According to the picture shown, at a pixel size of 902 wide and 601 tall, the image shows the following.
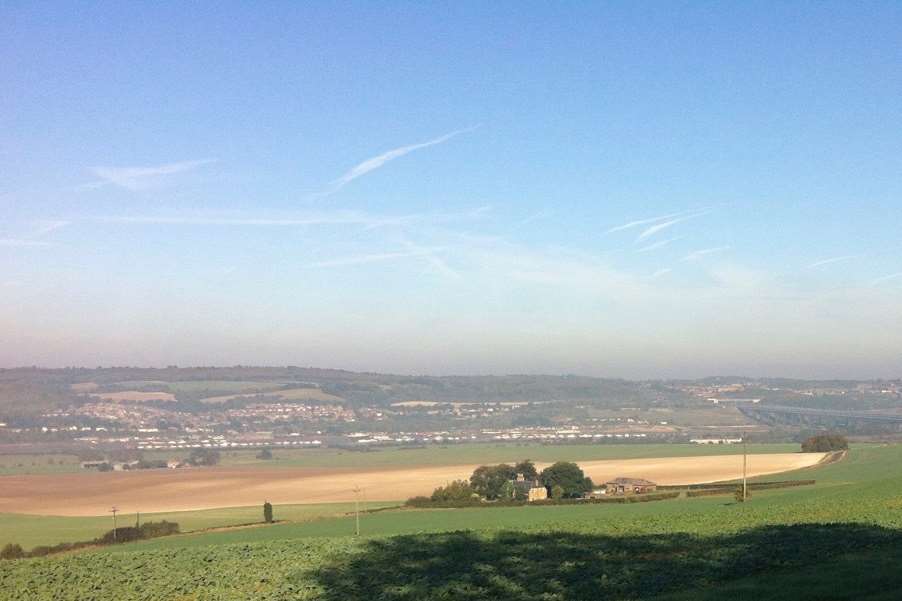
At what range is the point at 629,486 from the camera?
84688 mm

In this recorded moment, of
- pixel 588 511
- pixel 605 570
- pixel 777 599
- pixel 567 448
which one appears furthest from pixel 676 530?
pixel 567 448

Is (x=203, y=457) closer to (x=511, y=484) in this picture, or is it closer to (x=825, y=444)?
(x=511, y=484)

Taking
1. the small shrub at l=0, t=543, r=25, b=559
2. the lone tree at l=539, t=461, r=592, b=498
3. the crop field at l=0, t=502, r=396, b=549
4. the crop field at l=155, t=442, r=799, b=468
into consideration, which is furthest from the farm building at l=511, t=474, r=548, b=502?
the small shrub at l=0, t=543, r=25, b=559

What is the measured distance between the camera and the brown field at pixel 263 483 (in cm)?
8731

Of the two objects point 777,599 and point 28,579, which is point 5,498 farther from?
point 777,599

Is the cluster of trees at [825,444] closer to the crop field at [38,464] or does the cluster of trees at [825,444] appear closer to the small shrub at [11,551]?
the small shrub at [11,551]

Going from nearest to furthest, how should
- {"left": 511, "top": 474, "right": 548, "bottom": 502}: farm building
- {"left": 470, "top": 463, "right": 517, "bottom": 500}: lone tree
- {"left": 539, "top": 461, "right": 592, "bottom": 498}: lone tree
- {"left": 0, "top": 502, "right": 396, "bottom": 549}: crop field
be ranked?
1. {"left": 0, "top": 502, "right": 396, "bottom": 549}: crop field
2. {"left": 511, "top": 474, "right": 548, "bottom": 502}: farm building
3. {"left": 470, "top": 463, "right": 517, "bottom": 500}: lone tree
4. {"left": 539, "top": 461, "right": 592, "bottom": 498}: lone tree

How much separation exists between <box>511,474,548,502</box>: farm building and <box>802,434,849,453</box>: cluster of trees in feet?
144

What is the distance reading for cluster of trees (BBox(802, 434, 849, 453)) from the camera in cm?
11241

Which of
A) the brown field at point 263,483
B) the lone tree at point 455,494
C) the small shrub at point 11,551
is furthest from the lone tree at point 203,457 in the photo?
the small shrub at point 11,551

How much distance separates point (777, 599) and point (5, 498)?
289 feet

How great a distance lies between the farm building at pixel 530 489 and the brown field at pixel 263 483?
9.10 metres

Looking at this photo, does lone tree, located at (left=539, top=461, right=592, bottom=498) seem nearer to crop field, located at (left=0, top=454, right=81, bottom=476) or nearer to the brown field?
the brown field

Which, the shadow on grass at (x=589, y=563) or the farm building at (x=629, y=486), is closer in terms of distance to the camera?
the shadow on grass at (x=589, y=563)
